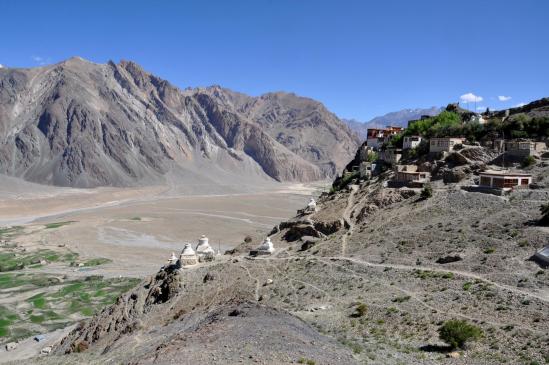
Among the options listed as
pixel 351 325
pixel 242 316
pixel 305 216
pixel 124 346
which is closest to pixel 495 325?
pixel 351 325

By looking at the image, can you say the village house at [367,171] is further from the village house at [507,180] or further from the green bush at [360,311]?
the green bush at [360,311]

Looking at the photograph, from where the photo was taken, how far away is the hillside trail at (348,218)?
104ft

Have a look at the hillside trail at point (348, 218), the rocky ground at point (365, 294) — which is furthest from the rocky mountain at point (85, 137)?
the rocky ground at point (365, 294)

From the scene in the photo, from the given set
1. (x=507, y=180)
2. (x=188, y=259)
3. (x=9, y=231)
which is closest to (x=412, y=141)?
(x=507, y=180)

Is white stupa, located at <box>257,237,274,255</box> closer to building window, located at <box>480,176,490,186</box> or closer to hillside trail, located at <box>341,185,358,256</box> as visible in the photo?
hillside trail, located at <box>341,185,358,256</box>

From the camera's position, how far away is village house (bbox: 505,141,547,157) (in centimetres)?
3744

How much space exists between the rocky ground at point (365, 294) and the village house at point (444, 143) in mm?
2849

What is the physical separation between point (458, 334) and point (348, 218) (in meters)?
21.2

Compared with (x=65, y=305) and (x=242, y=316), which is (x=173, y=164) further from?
(x=242, y=316)

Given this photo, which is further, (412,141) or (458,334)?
(412,141)

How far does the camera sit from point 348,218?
37.3 metres

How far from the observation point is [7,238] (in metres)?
78.4

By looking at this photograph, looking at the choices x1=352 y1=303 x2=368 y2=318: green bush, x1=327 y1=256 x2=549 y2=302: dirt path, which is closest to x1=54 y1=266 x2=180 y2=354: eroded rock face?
x1=327 y1=256 x2=549 y2=302: dirt path

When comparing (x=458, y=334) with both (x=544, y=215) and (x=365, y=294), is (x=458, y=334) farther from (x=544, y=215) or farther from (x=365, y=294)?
(x=544, y=215)
